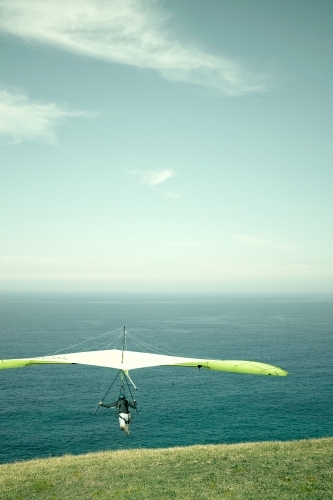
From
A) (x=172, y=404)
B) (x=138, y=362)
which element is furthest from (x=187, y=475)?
(x=172, y=404)

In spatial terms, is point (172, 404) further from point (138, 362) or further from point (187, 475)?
point (138, 362)

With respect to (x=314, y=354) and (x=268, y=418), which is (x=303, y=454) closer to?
(x=268, y=418)

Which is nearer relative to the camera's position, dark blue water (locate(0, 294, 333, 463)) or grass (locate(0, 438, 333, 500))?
grass (locate(0, 438, 333, 500))

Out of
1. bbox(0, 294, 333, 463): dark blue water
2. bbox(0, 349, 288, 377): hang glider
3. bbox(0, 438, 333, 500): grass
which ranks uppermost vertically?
bbox(0, 349, 288, 377): hang glider

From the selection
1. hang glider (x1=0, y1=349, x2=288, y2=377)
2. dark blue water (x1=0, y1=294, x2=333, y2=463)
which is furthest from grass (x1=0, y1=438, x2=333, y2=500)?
dark blue water (x1=0, y1=294, x2=333, y2=463)

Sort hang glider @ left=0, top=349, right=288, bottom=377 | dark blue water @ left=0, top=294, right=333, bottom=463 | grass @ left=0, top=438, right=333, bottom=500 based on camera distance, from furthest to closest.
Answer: dark blue water @ left=0, top=294, right=333, bottom=463 < hang glider @ left=0, top=349, right=288, bottom=377 < grass @ left=0, top=438, right=333, bottom=500

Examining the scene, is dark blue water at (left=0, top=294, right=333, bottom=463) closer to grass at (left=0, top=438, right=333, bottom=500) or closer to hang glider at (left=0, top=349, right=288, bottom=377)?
grass at (left=0, top=438, right=333, bottom=500)

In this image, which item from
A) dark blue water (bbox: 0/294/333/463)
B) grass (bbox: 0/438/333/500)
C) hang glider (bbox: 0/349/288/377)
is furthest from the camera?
dark blue water (bbox: 0/294/333/463)

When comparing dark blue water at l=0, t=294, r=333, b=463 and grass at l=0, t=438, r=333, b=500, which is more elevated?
grass at l=0, t=438, r=333, b=500
